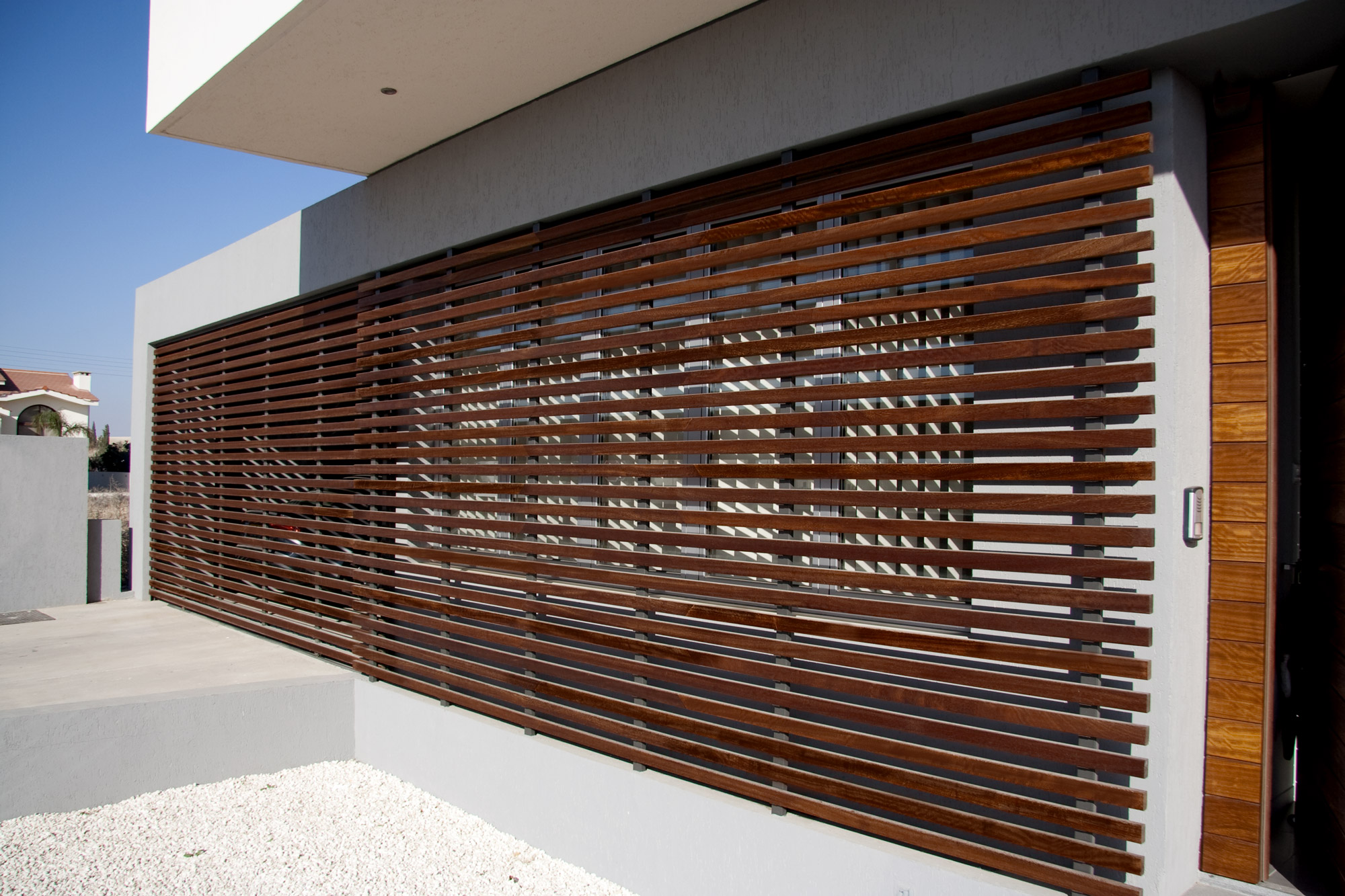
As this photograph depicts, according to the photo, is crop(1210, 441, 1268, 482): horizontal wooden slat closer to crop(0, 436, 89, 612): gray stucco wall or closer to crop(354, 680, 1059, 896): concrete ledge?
crop(354, 680, 1059, 896): concrete ledge

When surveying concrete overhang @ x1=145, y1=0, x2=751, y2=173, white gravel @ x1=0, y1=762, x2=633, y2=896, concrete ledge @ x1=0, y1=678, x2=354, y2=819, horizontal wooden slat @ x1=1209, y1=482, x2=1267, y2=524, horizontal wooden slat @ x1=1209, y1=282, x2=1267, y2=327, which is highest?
concrete overhang @ x1=145, y1=0, x2=751, y2=173

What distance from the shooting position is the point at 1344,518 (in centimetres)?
292

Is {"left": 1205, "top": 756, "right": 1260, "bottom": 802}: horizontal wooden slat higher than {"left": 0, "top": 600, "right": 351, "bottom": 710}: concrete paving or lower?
higher

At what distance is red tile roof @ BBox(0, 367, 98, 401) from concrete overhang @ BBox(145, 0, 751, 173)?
43165mm

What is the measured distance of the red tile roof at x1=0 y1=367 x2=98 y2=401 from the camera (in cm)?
4078

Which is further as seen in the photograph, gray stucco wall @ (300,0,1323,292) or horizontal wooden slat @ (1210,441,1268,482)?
horizontal wooden slat @ (1210,441,1268,482)

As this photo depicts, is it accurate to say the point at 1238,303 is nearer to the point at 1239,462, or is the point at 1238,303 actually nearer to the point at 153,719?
the point at 1239,462

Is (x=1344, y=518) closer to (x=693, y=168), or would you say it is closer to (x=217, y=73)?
(x=693, y=168)

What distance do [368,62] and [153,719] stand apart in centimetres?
422

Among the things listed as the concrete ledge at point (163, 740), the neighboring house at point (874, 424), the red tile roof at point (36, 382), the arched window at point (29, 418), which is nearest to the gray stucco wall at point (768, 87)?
the neighboring house at point (874, 424)

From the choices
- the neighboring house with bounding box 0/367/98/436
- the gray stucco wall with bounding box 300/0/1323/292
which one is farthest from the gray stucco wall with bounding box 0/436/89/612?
the neighboring house with bounding box 0/367/98/436

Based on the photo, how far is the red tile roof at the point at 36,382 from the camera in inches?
1606

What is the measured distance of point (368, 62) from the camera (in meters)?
4.41

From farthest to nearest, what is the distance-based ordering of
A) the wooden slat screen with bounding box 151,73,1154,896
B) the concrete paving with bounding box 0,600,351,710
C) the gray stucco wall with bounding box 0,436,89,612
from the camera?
the gray stucco wall with bounding box 0,436,89,612, the concrete paving with bounding box 0,600,351,710, the wooden slat screen with bounding box 151,73,1154,896
